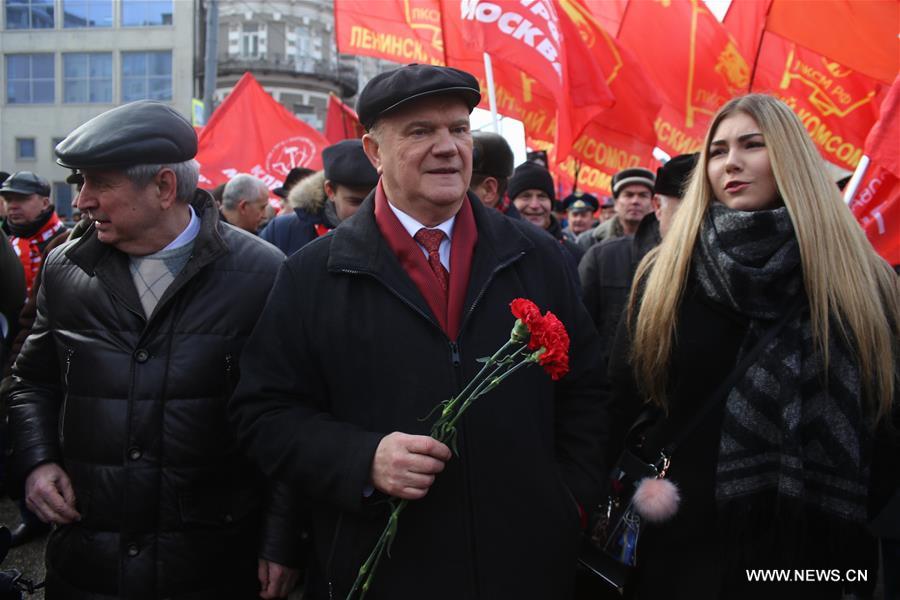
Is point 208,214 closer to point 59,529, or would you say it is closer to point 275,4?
point 59,529

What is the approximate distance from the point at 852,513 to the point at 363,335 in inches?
55.7

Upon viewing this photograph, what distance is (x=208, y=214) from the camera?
8.09ft

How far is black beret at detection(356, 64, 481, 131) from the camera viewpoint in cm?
200

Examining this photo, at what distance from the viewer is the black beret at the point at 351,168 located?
13.3ft

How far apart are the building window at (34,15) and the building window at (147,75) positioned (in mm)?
3836

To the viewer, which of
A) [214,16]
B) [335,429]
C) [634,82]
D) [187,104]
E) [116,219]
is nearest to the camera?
[335,429]

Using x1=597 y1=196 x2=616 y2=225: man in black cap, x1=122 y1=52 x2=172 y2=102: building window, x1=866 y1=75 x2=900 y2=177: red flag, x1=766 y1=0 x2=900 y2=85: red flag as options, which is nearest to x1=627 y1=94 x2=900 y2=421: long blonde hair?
x1=866 y1=75 x2=900 y2=177: red flag

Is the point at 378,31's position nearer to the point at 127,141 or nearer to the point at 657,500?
the point at 127,141

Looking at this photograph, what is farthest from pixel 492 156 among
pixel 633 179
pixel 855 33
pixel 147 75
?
pixel 147 75

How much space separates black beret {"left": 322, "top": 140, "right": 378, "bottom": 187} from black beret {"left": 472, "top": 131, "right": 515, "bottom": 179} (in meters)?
0.64

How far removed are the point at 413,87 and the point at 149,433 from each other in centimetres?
122

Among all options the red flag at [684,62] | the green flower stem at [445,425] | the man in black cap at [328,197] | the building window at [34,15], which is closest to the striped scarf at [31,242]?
the man in black cap at [328,197]

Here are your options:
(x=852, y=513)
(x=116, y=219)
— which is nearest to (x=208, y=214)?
(x=116, y=219)

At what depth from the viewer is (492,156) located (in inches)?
175
